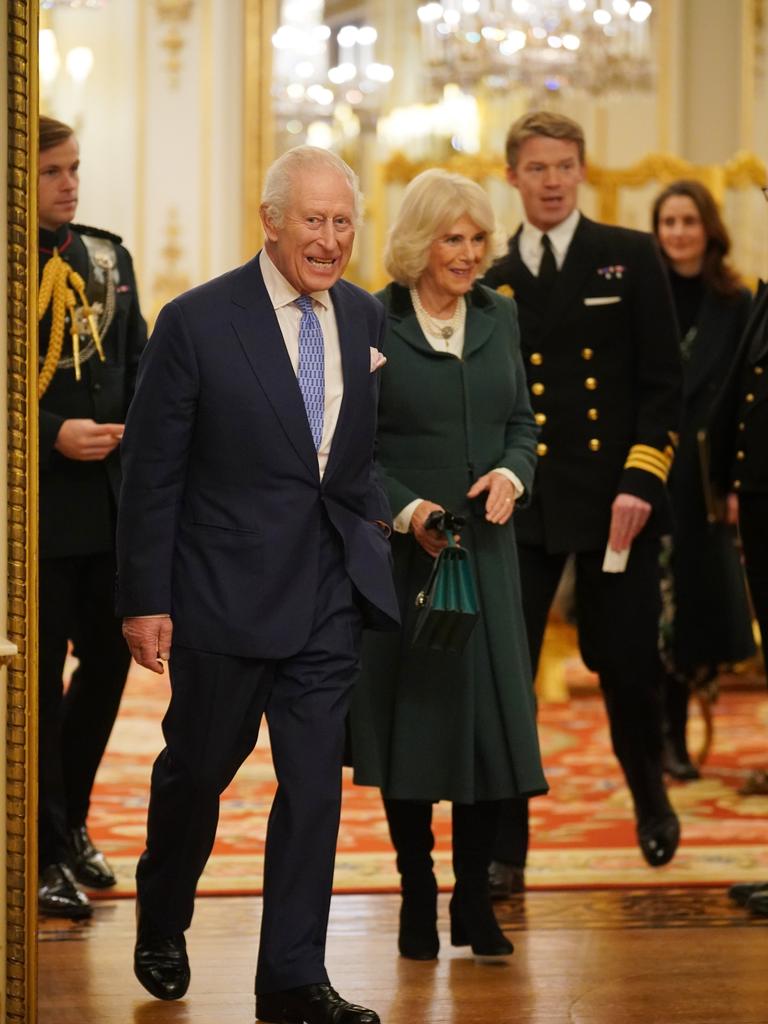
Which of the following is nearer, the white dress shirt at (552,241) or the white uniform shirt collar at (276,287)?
the white uniform shirt collar at (276,287)

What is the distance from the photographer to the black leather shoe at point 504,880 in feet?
12.5

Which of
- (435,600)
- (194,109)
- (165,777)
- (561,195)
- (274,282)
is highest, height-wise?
(194,109)

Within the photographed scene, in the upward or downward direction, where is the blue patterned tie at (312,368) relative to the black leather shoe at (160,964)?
upward

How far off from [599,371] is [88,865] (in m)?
1.61

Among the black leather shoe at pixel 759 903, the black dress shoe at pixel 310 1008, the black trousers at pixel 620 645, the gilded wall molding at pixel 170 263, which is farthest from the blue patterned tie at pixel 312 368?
the gilded wall molding at pixel 170 263

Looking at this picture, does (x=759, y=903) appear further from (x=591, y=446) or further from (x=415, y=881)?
(x=591, y=446)

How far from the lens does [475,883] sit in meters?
3.26

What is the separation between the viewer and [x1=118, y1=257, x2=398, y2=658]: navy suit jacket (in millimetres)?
2807

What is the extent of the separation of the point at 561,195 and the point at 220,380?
1.36m

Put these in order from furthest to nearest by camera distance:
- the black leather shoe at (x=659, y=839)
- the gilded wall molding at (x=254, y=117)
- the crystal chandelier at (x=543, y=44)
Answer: the gilded wall molding at (x=254, y=117) → the crystal chandelier at (x=543, y=44) → the black leather shoe at (x=659, y=839)

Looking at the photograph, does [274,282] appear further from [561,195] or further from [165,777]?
[561,195]

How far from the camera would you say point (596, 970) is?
10.6ft

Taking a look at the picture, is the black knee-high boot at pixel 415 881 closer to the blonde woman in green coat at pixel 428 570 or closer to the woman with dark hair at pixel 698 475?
the blonde woman in green coat at pixel 428 570

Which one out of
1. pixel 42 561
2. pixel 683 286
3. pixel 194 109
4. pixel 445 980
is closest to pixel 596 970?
pixel 445 980
